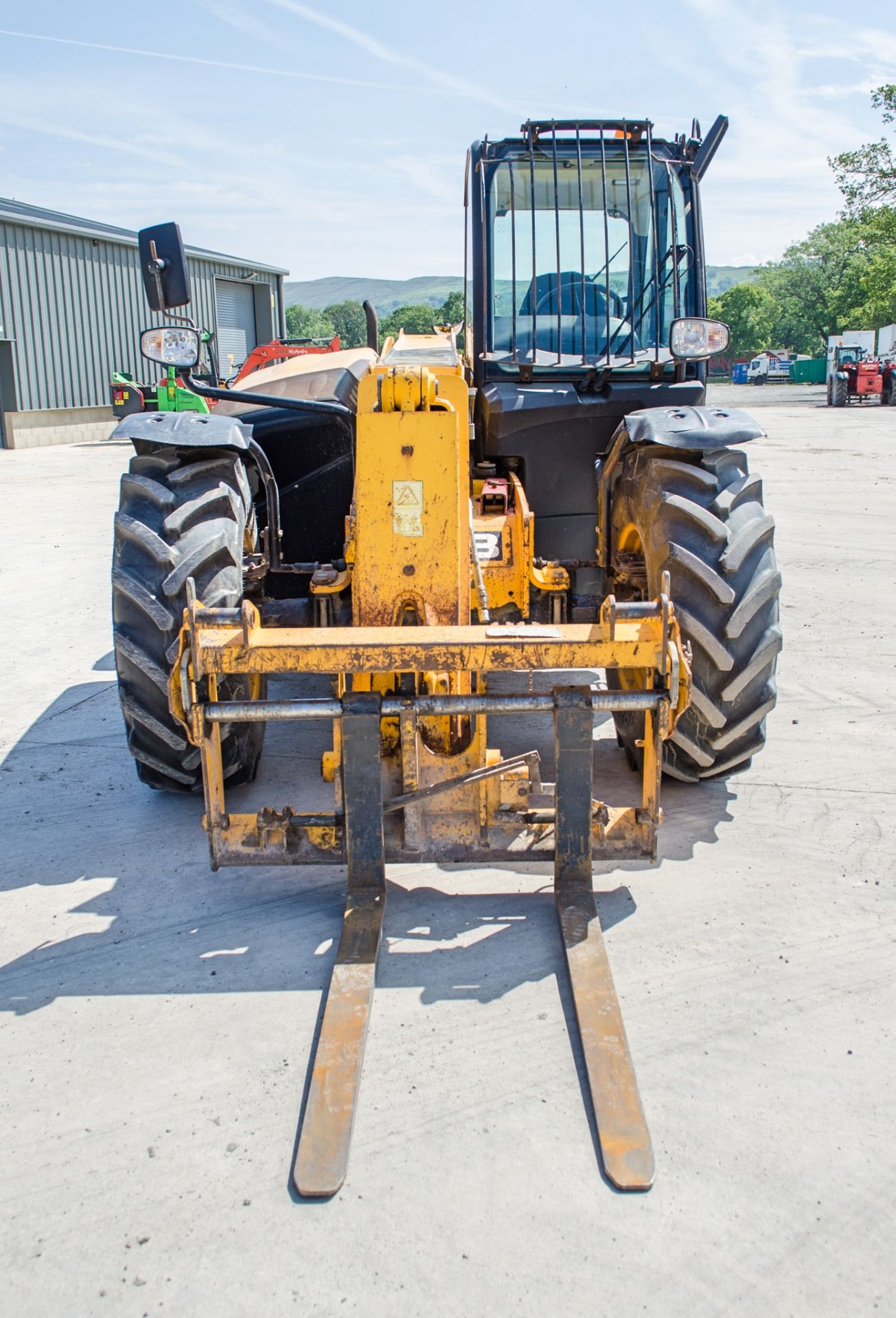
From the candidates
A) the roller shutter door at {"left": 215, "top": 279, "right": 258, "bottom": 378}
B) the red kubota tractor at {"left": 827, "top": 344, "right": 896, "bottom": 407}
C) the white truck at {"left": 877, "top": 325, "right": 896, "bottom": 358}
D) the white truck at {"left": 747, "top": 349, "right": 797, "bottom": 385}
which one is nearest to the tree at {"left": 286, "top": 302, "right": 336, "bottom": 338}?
the roller shutter door at {"left": 215, "top": 279, "right": 258, "bottom": 378}

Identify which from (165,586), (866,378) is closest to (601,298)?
(165,586)

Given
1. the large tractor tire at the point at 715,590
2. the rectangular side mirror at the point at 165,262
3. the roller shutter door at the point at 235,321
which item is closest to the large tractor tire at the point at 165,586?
the rectangular side mirror at the point at 165,262

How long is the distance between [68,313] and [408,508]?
26329 millimetres

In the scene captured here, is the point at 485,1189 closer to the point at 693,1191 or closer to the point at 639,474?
the point at 693,1191

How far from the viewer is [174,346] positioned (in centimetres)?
427

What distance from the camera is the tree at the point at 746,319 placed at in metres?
82.3

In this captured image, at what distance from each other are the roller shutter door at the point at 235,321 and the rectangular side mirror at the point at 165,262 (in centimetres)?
3178

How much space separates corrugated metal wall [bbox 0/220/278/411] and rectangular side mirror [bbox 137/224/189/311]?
924 inches

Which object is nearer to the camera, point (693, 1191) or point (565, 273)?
point (693, 1191)

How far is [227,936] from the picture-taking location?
12.2ft

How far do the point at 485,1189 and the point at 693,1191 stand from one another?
1.58ft

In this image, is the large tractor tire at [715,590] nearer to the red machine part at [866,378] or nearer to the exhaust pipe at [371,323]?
the exhaust pipe at [371,323]

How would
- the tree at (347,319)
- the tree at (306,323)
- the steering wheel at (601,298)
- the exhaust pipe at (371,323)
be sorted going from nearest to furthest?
the steering wheel at (601,298)
the exhaust pipe at (371,323)
the tree at (347,319)
the tree at (306,323)

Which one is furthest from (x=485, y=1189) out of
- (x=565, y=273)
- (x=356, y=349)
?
(x=356, y=349)
